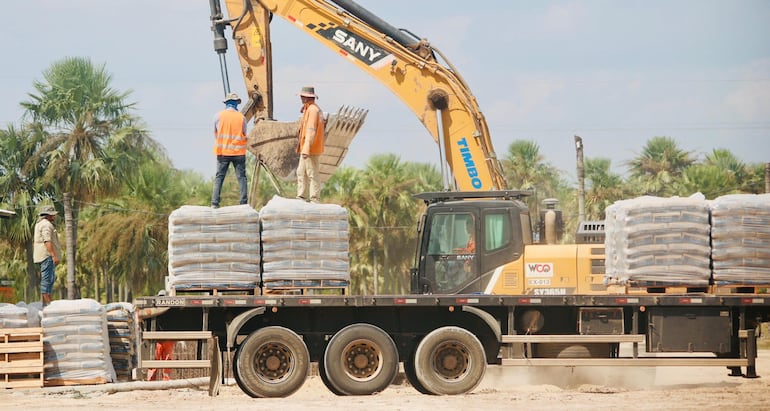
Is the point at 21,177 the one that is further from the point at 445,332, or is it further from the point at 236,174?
the point at 445,332

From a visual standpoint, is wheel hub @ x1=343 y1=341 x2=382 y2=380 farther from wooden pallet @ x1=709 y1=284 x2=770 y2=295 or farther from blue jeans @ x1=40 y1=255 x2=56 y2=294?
blue jeans @ x1=40 y1=255 x2=56 y2=294

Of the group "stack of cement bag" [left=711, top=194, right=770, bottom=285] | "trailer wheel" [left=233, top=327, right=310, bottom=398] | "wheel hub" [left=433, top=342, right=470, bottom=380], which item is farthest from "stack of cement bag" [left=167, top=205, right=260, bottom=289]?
"stack of cement bag" [left=711, top=194, right=770, bottom=285]

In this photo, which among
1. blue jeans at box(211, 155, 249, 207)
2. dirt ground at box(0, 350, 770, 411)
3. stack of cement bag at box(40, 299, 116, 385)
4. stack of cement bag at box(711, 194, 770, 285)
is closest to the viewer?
dirt ground at box(0, 350, 770, 411)

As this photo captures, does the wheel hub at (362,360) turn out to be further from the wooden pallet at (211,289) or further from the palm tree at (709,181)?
the palm tree at (709,181)

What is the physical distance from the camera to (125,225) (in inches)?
1705

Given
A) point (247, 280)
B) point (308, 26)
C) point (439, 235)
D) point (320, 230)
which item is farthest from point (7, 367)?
point (308, 26)

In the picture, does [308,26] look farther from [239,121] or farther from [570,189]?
[570,189]

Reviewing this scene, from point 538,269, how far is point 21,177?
25685 millimetres

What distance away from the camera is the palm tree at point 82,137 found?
36531 mm

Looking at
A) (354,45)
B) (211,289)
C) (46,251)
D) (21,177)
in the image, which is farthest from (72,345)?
(21,177)

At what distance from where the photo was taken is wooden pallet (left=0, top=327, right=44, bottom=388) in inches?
661

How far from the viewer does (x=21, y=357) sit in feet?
55.5

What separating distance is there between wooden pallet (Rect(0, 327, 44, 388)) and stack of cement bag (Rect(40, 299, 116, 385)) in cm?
19

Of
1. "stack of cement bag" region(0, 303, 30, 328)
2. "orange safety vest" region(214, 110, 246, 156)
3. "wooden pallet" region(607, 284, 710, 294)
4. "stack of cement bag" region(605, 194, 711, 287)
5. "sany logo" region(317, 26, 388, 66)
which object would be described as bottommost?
"stack of cement bag" region(0, 303, 30, 328)
